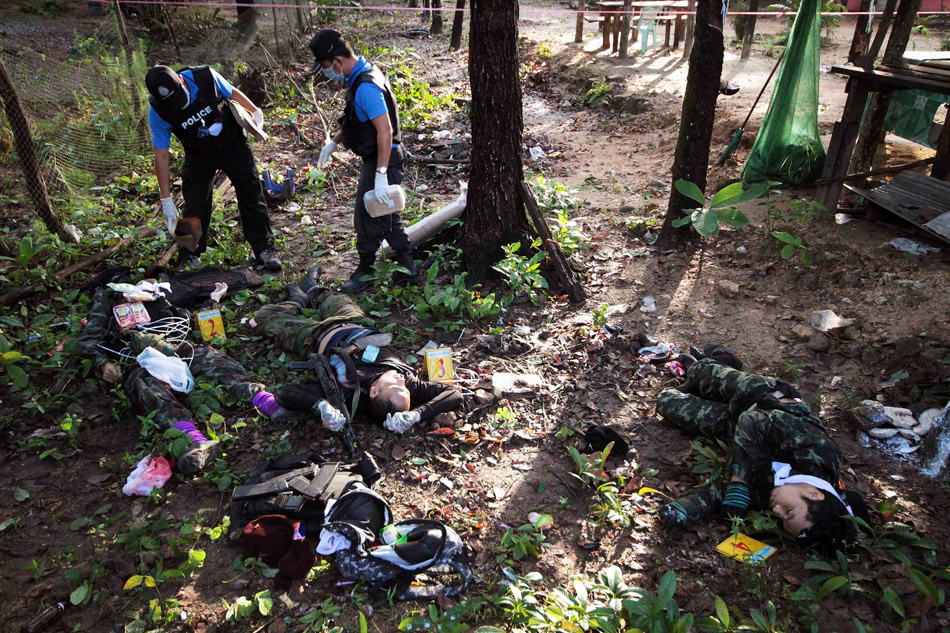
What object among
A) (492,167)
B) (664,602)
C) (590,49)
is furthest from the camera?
(590,49)

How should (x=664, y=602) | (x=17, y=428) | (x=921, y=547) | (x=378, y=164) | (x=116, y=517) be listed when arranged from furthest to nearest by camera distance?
(x=378, y=164)
(x=17, y=428)
(x=116, y=517)
(x=921, y=547)
(x=664, y=602)

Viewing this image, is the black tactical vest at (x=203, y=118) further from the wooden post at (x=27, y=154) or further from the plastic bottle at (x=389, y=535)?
the plastic bottle at (x=389, y=535)

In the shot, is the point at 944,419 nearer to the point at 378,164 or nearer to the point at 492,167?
the point at 492,167

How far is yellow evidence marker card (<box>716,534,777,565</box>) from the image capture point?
246cm

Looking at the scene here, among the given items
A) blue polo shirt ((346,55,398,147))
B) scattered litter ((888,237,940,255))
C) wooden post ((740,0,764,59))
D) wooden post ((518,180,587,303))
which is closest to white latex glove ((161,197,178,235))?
blue polo shirt ((346,55,398,147))

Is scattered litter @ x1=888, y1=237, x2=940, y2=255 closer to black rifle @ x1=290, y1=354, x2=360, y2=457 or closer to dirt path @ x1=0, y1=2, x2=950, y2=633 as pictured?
dirt path @ x1=0, y1=2, x2=950, y2=633

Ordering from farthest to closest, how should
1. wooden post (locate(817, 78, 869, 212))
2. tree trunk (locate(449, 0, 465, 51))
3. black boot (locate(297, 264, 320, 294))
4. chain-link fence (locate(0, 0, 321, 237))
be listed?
tree trunk (locate(449, 0, 465, 51)), chain-link fence (locate(0, 0, 321, 237)), wooden post (locate(817, 78, 869, 212)), black boot (locate(297, 264, 320, 294))

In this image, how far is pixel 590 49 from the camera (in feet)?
41.5

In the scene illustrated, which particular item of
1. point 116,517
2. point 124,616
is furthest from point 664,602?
point 116,517

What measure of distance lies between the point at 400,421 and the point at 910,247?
13.9ft

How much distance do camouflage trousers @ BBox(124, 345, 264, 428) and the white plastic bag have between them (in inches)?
1.5

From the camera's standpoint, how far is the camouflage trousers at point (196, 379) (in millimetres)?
3193

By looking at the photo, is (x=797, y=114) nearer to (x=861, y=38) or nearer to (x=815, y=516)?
(x=861, y=38)

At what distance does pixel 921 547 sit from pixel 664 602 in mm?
1275
